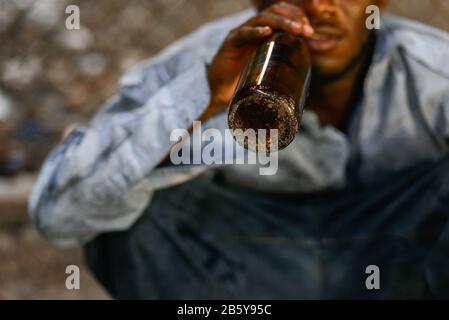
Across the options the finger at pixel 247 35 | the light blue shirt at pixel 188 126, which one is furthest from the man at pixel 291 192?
the finger at pixel 247 35

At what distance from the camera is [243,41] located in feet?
2.82

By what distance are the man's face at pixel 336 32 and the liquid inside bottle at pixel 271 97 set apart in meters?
0.14

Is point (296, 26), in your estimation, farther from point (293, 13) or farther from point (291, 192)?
point (291, 192)

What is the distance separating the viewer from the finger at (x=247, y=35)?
823mm

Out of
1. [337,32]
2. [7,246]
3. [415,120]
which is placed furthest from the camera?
[7,246]

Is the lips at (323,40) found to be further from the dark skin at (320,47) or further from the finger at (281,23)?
the finger at (281,23)

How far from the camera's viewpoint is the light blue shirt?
1.02 metres

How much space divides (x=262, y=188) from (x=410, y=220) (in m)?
0.22

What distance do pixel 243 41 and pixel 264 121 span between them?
0.47 ft

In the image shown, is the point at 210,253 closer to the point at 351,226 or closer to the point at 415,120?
the point at 351,226

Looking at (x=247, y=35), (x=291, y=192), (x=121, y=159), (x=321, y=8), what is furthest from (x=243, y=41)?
(x=291, y=192)
